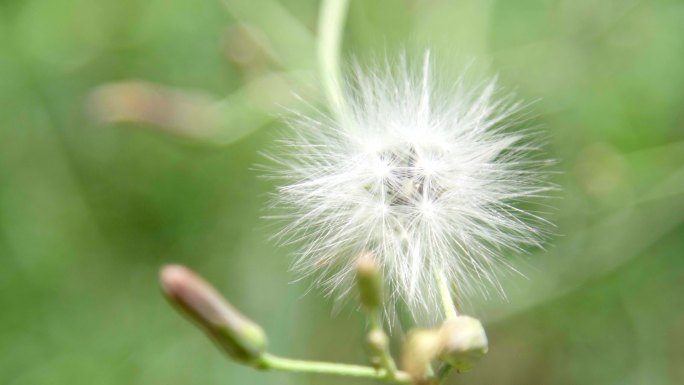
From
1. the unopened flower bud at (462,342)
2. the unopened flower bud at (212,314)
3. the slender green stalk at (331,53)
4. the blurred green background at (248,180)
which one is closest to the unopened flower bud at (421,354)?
the unopened flower bud at (462,342)

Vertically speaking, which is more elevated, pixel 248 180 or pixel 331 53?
pixel 331 53

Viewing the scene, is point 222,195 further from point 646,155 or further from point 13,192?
point 646,155

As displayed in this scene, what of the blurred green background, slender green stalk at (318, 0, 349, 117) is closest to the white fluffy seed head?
slender green stalk at (318, 0, 349, 117)

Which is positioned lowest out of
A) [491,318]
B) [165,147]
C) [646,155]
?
[491,318]

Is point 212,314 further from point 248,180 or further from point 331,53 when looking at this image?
point 248,180

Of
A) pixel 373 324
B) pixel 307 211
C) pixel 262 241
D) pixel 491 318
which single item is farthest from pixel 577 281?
pixel 373 324

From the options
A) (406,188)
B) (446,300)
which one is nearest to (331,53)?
(406,188)

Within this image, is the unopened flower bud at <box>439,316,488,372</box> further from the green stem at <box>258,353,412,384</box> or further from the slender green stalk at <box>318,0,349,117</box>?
the slender green stalk at <box>318,0,349,117</box>
